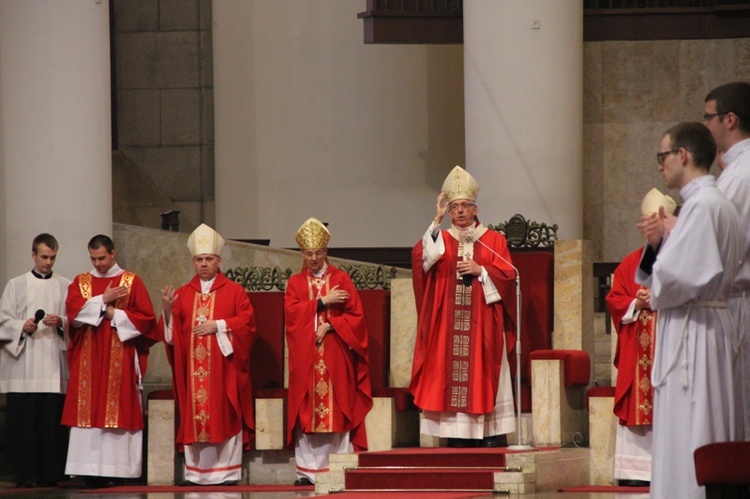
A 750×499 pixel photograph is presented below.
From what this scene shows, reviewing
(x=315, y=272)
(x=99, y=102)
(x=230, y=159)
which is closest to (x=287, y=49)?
(x=230, y=159)

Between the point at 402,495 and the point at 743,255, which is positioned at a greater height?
the point at 743,255

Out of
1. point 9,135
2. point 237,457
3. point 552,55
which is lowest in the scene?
point 237,457

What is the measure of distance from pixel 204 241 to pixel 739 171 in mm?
5177

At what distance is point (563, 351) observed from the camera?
9148 mm

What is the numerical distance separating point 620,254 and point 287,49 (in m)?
4.26

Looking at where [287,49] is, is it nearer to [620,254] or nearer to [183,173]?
[183,173]

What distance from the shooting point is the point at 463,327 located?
8977 millimetres

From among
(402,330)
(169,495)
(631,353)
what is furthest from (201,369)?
(631,353)

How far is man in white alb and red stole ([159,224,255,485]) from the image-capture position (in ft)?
31.0

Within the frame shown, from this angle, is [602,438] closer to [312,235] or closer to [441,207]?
[441,207]

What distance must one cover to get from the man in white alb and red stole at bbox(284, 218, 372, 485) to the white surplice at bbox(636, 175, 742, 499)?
13.9 feet

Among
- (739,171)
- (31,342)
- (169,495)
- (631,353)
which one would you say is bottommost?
(169,495)

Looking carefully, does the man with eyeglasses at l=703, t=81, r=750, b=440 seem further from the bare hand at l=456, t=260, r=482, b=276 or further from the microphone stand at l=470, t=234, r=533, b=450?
the bare hand at l=456, t=260, r=482, b=276

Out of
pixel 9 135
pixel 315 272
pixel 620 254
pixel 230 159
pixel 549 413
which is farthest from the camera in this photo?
pixel 230 159
